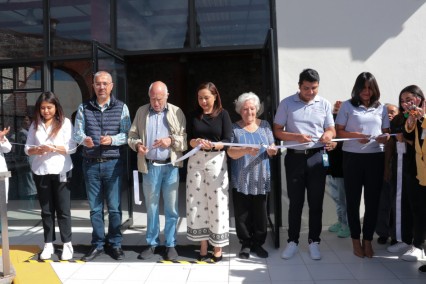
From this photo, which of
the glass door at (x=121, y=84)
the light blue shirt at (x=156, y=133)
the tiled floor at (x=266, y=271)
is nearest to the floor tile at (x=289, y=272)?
the tiled floor at (x=266, y=271)

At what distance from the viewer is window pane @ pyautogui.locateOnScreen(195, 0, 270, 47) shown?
520 cm

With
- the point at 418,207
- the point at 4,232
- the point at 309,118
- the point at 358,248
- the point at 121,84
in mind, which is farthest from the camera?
the point at 121,84

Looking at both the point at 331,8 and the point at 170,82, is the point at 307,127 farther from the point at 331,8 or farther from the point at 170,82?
the point at 170,82

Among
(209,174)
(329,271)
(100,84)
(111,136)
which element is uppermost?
(100,84)

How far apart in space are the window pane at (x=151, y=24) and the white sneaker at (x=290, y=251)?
9.81 feet

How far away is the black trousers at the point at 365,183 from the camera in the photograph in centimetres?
362

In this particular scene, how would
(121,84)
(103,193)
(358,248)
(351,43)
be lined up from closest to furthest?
(358,248) → (103,193) → (351,43) → (121,84)

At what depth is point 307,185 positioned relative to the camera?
3.79 meters

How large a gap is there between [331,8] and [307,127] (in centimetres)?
189

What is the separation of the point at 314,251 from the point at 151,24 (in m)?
3.71

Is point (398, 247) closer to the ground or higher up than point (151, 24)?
closer to the ground

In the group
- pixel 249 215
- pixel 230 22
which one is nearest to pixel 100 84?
pixel 249 215

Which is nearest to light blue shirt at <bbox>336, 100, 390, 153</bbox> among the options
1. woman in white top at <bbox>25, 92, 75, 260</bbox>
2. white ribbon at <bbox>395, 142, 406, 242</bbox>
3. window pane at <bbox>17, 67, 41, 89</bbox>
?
white ribbon at <bbox>395, 142, 406, 242</bbox>

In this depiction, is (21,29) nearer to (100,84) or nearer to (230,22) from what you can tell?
(100,84)
